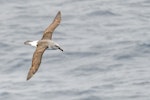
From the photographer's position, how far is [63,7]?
1235 inches

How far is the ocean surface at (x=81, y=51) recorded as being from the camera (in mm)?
23734

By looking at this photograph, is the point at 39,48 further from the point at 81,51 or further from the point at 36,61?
the point at 81,51

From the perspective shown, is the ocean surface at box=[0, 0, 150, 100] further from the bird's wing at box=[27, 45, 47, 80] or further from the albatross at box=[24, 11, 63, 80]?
the bird's wing at box=[27, 45, 47, 80]

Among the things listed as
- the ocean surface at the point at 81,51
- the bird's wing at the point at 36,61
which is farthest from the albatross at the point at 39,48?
the ocean surface at the point at 81,51

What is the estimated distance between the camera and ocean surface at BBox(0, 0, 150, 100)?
77.9ft

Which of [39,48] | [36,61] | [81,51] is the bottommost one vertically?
[81,51]

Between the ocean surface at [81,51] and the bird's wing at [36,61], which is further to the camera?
the ocean surface at [81,51]

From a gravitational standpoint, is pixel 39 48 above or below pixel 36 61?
above

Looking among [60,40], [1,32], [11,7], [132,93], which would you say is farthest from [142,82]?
[11,7]

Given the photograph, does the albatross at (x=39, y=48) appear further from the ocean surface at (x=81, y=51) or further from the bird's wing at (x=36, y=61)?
the ocean surface at (x=81, y=51)

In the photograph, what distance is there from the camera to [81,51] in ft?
86.1

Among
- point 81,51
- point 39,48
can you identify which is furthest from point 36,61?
point 81,51

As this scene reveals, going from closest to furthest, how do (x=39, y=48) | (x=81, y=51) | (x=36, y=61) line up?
(x=36, y=61) < (x=39, y=48) < (x=81, y=51)

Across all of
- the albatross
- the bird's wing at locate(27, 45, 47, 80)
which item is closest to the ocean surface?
the albatross
